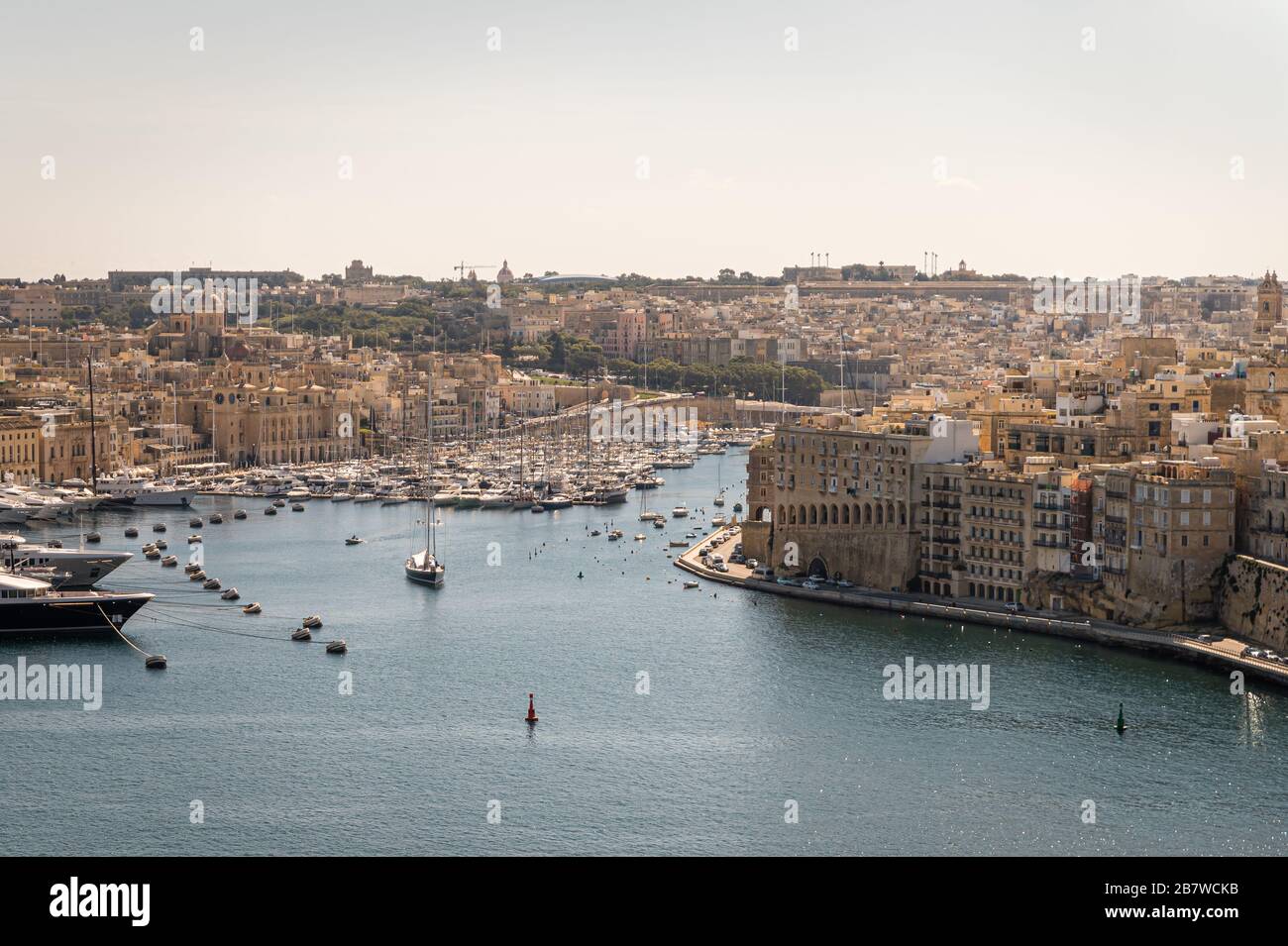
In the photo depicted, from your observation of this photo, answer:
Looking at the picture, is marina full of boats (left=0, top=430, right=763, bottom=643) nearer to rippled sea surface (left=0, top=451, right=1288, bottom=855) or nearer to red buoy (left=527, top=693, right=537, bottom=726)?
rippled sea surface (left=0, top=451, right=1288, bottom=855)

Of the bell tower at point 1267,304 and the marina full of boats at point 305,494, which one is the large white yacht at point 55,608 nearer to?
the marina full of boats at point 305,494

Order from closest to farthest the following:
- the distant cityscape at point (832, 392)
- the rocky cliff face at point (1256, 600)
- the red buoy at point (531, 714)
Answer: the red buoy at point (531, 714), the rocky cliff face at point (1256, 600), the distant cityscape at point (832, 392)

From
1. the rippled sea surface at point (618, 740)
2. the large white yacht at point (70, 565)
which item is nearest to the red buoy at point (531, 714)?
the rippled sea surface at point (618, 740)

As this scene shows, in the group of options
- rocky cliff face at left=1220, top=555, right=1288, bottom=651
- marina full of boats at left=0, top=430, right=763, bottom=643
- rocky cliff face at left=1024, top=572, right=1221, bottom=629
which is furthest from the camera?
marina full of boats at left=0, top=430, right=763, bottom=643

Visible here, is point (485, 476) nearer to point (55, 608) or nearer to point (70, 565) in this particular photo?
point (70, 565)

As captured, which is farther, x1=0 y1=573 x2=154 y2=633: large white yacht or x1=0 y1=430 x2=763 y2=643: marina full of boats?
x1=0 y1=430 x2=763 y2=643: marina full of boats

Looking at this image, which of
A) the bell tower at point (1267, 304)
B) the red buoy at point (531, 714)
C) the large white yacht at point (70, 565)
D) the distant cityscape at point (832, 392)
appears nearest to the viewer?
the red buoy at point (531, 714)

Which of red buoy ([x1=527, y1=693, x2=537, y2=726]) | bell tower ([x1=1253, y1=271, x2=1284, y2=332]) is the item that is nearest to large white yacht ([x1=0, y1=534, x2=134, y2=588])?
red buoy ([x1=527, y1=693, x2=537, y2=726])
